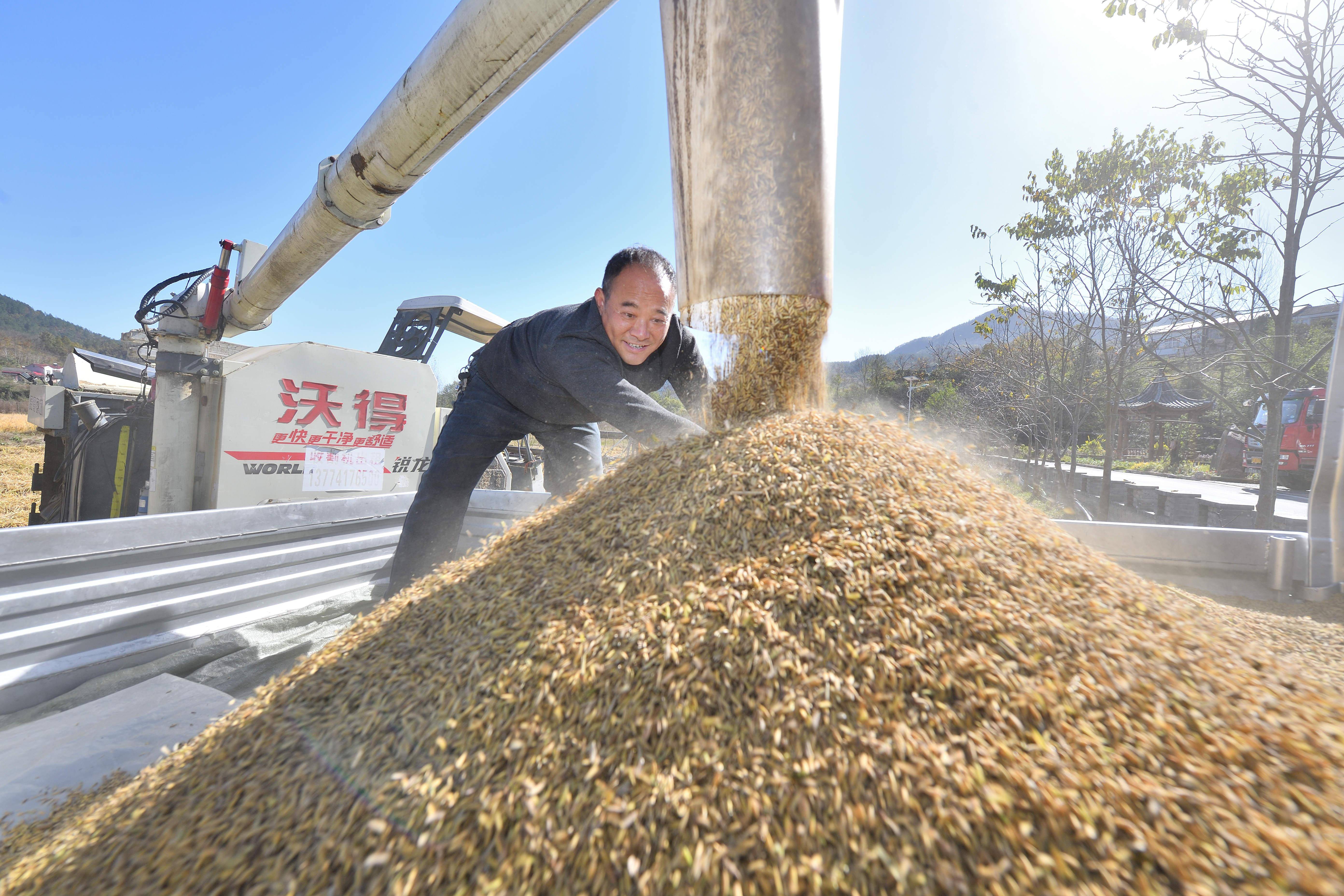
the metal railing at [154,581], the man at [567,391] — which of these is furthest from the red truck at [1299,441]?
the metal railing at [154,581]

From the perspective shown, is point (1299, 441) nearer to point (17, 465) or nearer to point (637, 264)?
point (637, 264)

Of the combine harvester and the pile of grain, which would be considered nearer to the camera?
the pile of grain

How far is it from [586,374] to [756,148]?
989 millimetres

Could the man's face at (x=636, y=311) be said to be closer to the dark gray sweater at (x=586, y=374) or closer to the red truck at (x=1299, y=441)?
the dark gray sweater at (x=586, y=374)

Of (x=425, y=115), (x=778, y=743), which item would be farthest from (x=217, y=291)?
(x=778, y=743)

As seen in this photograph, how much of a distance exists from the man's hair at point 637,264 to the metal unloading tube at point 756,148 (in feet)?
1.80

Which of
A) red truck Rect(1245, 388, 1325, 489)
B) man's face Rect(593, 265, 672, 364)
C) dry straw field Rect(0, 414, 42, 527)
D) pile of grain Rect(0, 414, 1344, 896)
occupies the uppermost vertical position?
red truck Rect(1245, 388, 1325, 489)

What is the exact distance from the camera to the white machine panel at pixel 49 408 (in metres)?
4.15

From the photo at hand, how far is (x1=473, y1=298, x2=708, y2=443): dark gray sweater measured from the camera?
2027 mm

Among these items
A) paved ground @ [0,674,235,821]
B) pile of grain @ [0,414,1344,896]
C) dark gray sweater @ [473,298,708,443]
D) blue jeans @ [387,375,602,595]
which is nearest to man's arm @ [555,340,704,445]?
dark gray sweater @ [473,298,708,443]

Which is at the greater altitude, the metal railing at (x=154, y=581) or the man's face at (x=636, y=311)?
the man's face at (x=636, y=311)

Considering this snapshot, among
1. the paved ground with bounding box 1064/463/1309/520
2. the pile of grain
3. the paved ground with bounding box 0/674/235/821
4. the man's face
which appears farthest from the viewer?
the paved ground with bounding box 1064/463/1309/520

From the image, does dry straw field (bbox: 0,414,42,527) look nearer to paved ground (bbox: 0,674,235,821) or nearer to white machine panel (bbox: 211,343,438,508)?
white machine panel (bbox: 211,343,438,508)

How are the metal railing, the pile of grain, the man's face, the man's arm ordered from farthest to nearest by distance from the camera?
the man's face < the man's arm < the metal railing < the pile of grain
